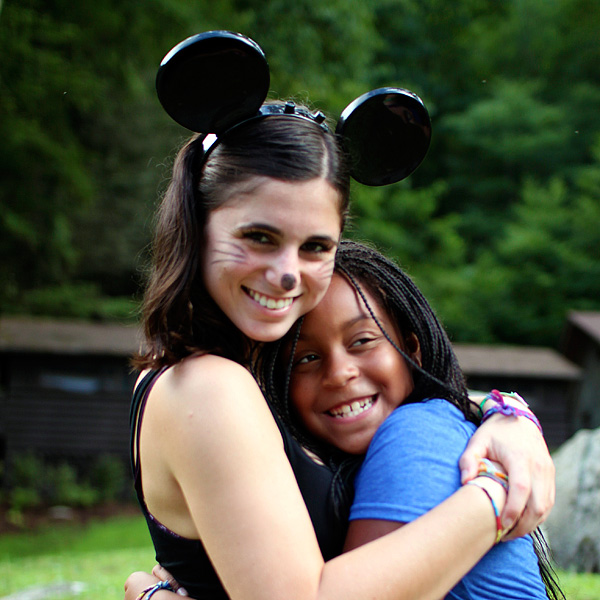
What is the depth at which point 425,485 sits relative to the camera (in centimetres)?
171

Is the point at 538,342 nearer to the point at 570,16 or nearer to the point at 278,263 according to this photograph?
the point at 570,16

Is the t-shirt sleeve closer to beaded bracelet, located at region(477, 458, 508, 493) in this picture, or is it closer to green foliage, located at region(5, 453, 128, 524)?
beaded bracelet, located at region(477, 458, 508, 493)

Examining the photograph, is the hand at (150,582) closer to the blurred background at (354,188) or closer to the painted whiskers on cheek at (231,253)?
the painted whiskers on cheek at (231,253)

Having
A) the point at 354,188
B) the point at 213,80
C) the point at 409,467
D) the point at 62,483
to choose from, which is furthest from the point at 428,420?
the point at 62,483

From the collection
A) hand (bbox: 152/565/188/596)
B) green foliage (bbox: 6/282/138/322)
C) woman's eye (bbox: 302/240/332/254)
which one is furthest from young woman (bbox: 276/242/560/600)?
green foliage (bbox: 6/282/138/322)

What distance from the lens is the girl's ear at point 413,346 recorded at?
90.4 inches

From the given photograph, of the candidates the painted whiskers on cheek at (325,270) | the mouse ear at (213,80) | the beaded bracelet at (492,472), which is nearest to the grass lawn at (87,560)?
the beaded bracelet at (492,472)

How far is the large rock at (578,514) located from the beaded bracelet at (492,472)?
4.70 meters

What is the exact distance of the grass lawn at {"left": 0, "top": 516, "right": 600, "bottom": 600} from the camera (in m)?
Result: 5.58

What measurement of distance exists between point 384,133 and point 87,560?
7.04 m

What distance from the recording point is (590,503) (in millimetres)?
6188

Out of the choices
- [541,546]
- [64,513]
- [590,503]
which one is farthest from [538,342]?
[541,546]

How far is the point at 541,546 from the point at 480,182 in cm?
2665

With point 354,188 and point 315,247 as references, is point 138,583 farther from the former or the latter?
point 354,188
